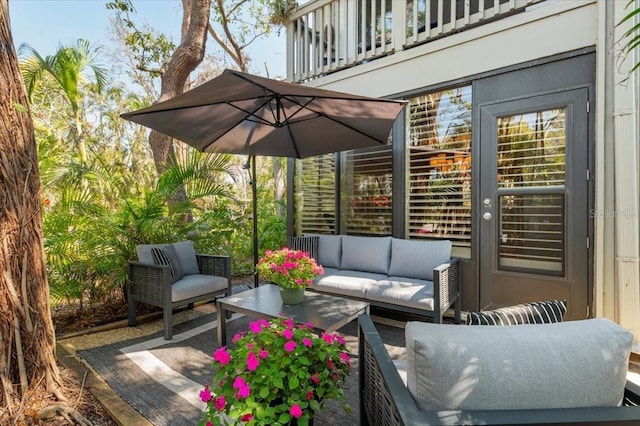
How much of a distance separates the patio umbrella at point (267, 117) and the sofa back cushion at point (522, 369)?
206 cm

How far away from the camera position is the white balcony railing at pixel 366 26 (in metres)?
3.82

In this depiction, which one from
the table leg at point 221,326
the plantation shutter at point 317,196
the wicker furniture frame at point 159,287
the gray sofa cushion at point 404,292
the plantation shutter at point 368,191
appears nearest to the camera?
the table leg at point 221,326

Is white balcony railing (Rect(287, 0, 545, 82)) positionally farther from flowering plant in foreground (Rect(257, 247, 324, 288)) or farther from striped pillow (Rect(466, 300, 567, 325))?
striped pillow (Rect(466, 300, 567, 325))

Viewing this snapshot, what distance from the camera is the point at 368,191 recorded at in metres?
4.73

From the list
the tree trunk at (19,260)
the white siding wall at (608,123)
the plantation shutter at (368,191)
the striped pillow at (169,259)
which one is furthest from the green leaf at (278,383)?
the plantation shutter at (368,191)

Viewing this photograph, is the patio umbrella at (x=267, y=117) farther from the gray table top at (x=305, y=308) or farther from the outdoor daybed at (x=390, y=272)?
the gray table top at (x=305, y=308)

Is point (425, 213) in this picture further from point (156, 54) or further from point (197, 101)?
point (156, 54)

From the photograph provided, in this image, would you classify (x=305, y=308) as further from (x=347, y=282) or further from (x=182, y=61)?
(x=182, y=61)

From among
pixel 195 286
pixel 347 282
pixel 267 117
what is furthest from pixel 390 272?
pixel 267 117

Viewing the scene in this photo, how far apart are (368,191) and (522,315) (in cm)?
333

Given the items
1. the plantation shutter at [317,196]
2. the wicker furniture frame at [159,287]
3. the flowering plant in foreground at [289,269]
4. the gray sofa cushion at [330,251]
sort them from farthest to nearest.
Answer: the plantation shutter at [317,196]
the gray sofa cushion at [330,251]
the wicker furniture frame at [159,287]
the flowering plant in foreground at [289,269]

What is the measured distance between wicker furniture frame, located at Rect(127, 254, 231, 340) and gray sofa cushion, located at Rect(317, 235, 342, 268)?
4.14 ft

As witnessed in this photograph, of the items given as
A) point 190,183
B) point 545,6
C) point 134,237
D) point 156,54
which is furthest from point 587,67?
point 156,54

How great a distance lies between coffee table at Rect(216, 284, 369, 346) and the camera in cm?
260
